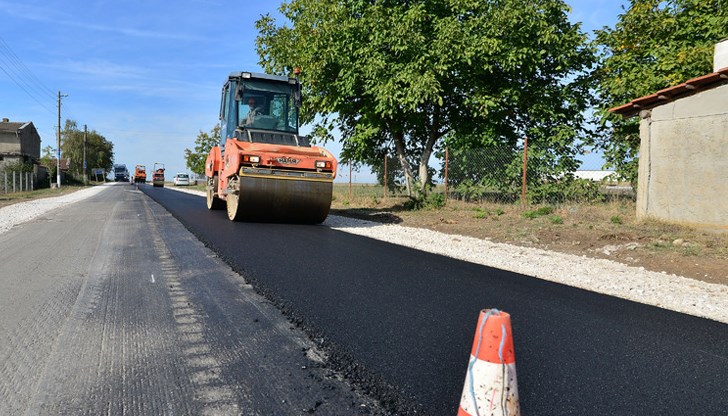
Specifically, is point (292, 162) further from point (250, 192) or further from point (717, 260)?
point (717, 260)

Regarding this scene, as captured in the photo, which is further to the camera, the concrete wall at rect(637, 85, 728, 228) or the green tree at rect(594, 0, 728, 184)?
the green tree at rect(594, 0, 728, 184)

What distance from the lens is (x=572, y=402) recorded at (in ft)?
8.66

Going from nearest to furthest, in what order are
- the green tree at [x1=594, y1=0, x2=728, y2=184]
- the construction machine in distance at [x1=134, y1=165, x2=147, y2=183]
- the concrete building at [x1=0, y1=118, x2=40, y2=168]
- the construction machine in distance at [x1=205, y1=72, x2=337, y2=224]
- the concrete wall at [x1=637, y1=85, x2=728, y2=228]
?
the concrete wall at [x1=637, y1=85, x2=728, y2=228], the construction machine in distance at [x1=205, y1=72, x2=337, y2=224], the green tree at [x1=594, y1=0, x2=728, y2=184], the concrete building at [x1=0, y1=118, x2=40, y2=168], the construction machine in distance at [x1=134, y1=165, x2=147, y2=183]

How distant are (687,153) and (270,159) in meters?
8.65

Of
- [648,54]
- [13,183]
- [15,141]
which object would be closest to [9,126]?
[15,141]

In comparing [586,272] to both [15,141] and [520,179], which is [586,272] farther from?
[15,141]

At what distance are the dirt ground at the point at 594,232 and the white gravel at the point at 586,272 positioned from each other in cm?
58

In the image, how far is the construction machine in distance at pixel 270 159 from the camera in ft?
34.2

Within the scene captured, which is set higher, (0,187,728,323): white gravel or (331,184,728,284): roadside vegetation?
(331,184,728,284): roadside vegetation

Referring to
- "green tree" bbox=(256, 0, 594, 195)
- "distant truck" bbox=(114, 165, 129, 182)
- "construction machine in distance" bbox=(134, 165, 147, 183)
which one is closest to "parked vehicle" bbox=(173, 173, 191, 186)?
"construction machine in distance" bbox=(134, 165, 147, 183)

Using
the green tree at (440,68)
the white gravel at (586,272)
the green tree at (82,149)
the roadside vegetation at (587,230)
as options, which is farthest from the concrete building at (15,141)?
the roadside vegetation at (587,230)

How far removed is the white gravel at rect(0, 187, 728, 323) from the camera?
5152 millimetres

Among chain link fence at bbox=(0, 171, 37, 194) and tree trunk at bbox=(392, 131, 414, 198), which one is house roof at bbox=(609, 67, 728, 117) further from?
chain link fence at bbox=(0, 171, 37, 194)

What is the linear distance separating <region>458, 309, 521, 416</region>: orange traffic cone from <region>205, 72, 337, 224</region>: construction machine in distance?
352 inches
